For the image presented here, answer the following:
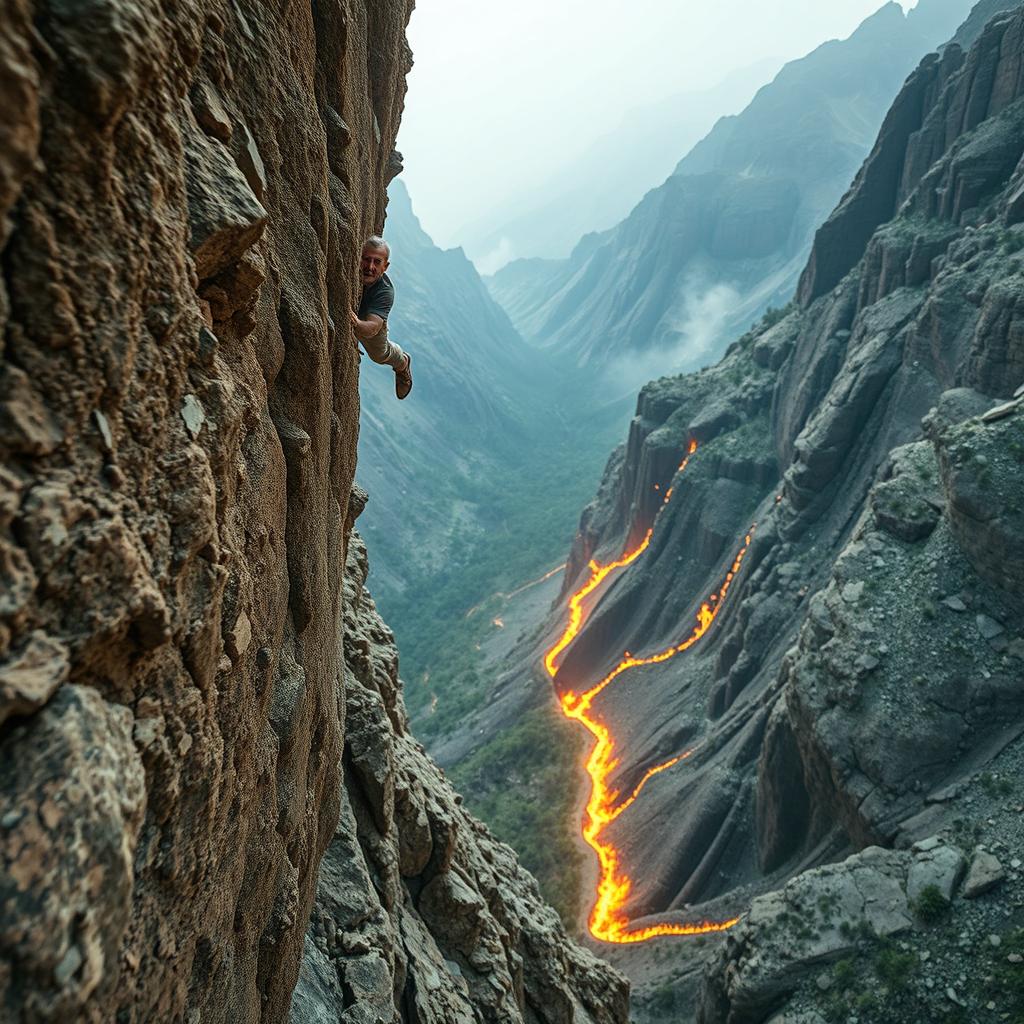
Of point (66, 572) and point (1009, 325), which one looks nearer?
point (66, 572)

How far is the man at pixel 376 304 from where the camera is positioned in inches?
354

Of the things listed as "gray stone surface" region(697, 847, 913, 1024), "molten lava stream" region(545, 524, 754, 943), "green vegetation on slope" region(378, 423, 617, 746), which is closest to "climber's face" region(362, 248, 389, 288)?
"gray stone surface" region(697, 847, 913, 1024)

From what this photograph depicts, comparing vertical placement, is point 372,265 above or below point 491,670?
above

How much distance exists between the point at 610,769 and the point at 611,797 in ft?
8.19

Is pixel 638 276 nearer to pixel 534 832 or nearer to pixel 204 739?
pixel 534 832

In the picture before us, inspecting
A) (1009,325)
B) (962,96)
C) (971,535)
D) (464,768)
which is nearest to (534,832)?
(464,768)

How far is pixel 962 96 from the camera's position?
140ft

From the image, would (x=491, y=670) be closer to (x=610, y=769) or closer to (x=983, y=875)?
(x=610, y=769)

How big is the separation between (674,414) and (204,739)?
60176 millimetres

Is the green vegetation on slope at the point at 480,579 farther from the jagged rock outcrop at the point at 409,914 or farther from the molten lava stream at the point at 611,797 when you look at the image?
the jagged rock outcrop at the point at 409,914

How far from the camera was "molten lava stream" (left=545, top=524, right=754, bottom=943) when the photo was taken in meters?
31.5

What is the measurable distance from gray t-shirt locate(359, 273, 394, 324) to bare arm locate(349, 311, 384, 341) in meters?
0.39

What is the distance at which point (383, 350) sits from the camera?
9391mm

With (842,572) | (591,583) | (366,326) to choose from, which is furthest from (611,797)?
(366,326)
